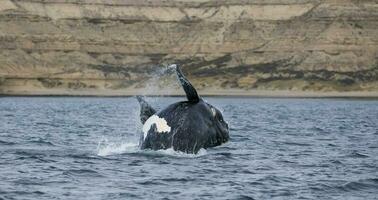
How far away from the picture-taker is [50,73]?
129 meters

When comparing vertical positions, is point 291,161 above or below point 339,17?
below

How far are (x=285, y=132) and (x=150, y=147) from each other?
1802 cm

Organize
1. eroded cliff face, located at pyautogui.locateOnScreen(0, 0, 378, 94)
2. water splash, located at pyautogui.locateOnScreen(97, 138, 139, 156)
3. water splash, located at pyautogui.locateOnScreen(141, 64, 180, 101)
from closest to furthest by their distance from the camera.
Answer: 1. water splash, located at pyautogui.locateOnScreen(97, 138, 139, 156)
2. eroded cliff face, located at pyautogui.locateOnScreen(0, 0, 378, 94)
3. water splash, located at pyautogui.locateOnScreen(141, 64, 180, 101)

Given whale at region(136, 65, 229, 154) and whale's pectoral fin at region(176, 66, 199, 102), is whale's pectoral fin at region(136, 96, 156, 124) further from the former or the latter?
whale's pectoral fin at region(176, 66, 199, 102)

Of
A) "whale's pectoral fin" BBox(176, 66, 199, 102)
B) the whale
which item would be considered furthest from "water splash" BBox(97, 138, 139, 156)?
"whale's pectoral fin" BBox(176, 66, 199, 102)

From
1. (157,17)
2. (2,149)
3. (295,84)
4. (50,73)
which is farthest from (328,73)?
(2,149)

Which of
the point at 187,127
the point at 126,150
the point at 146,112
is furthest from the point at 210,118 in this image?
the point at 126,150

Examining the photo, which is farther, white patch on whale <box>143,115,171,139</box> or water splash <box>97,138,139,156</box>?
water splash <box>97,138,139,156</box>

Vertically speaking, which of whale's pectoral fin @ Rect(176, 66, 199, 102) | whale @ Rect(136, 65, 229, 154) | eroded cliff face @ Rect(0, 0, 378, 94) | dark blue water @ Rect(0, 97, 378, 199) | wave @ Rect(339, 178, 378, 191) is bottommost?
wave @ Rect(339, 178, 378, 191)

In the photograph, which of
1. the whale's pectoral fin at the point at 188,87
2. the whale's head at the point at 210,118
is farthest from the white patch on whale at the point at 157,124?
the whale's pectoral fin at the point at 188,87

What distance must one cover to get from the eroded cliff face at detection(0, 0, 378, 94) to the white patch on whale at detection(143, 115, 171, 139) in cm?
10114

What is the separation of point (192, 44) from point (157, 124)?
112434 mm

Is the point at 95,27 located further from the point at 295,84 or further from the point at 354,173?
the point at 354,173

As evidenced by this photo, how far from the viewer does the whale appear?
901 inches
